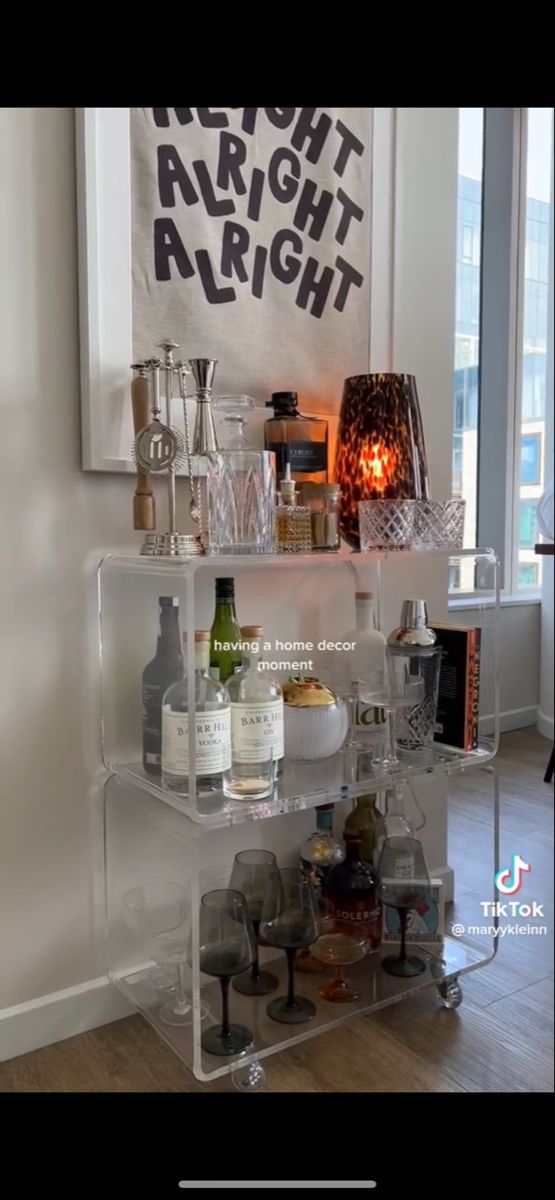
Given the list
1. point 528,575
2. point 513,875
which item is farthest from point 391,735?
point 528,575

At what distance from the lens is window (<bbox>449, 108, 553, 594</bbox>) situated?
11.7ft

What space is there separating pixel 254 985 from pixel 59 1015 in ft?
1.03

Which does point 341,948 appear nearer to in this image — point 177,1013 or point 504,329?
point 177,1013

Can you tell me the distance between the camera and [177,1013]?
1.30 meters

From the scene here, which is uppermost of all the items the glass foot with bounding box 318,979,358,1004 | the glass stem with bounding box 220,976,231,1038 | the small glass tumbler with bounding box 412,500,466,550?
the small glass tumbler with bounding box 412,500,466,550

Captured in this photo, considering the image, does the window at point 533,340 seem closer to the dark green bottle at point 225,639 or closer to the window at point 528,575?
the window at point 528,575

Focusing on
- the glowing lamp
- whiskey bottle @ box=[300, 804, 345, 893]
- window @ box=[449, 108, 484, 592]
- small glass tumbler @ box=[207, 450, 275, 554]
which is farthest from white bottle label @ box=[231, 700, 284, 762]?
window @ box=[449, 108, 484, 592]

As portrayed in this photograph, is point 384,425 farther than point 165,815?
Yes

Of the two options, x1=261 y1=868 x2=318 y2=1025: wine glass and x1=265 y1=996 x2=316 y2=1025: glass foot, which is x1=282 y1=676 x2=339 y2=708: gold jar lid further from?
x1=265 y1=996 x2=316 y2=1025: glass foot

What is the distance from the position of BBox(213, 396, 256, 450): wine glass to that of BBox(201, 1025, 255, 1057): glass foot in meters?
0.89
